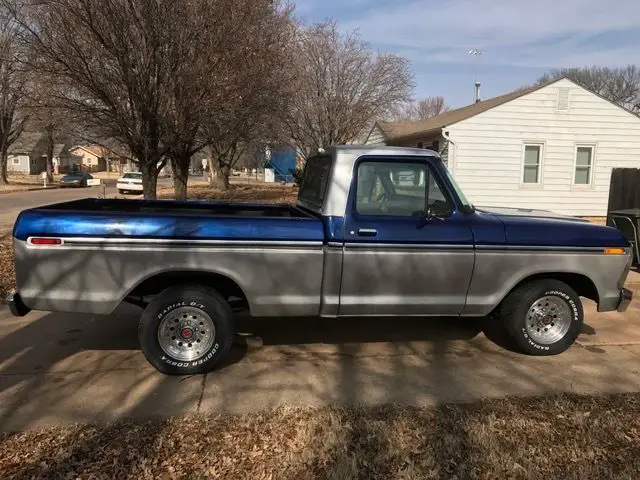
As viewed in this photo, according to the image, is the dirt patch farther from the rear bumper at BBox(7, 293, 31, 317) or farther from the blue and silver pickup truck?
the rear bumper at BBox(7, 293, 31, 317)

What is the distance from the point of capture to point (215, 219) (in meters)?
4.21

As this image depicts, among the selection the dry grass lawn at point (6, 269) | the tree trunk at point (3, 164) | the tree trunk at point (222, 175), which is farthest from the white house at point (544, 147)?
the tree trunk at point (3, 164)

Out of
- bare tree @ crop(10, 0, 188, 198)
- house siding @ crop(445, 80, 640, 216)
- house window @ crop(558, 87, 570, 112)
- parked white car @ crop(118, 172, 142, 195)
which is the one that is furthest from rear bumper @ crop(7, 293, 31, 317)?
parked white car @ crop(118, 172, 142, 195)

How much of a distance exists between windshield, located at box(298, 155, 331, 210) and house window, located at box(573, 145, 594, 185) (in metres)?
13.7

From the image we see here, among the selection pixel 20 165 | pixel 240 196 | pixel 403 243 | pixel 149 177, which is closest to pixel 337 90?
pixel 240 196

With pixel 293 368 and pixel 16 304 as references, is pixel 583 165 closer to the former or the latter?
pixel 293 368

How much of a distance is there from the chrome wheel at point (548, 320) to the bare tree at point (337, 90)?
59.5ft

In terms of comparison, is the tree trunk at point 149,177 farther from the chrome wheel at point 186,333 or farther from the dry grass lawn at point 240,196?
the chrome wheel at point 186,333

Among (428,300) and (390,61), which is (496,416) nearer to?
(428,300)

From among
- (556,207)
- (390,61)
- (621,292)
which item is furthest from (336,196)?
(390,61)

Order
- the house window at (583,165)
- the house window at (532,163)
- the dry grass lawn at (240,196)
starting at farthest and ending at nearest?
the dry grass lawn at (240,196) < the house window at (583,165) < the house window at (532,163)

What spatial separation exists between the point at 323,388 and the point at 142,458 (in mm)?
1494

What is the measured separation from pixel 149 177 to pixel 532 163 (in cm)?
1128

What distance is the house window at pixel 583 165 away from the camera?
16.6m
